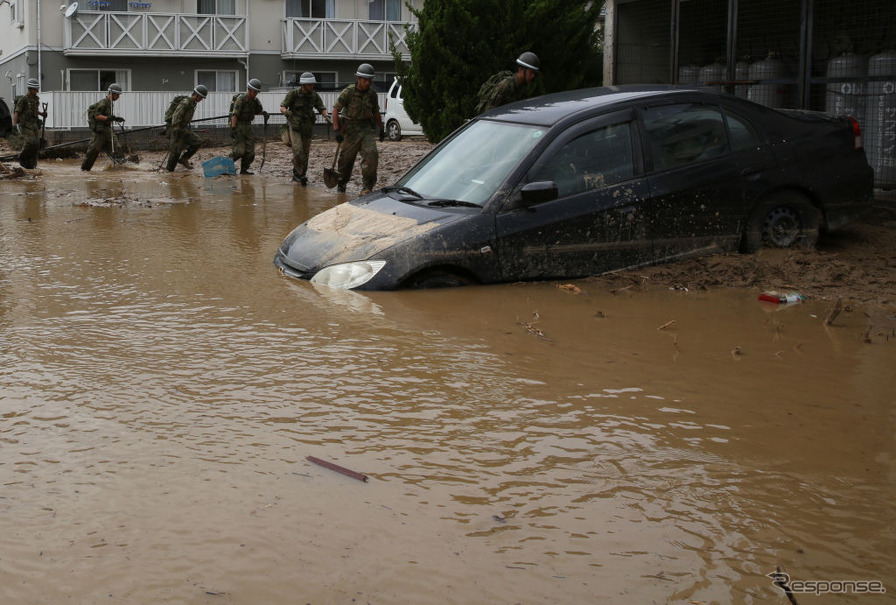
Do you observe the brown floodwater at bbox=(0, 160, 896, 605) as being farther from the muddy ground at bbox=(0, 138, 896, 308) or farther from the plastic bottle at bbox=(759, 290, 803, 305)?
the muddy ground at bbox=(0, 138, 896, 308)

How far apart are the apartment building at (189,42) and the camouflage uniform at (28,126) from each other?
10944 millimetres

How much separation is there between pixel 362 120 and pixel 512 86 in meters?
3.57

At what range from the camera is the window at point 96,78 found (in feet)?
115

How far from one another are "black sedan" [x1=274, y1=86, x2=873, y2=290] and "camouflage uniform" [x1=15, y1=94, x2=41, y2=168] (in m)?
14.9

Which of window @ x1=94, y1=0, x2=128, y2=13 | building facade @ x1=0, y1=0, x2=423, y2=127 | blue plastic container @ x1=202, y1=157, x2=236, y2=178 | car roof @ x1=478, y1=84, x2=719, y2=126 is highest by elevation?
window @ x1=94, y1=0, x2=128, y2=13

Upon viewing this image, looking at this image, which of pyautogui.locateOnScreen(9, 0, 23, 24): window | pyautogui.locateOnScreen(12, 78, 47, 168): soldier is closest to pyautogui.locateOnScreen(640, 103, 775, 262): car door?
pyautogui.locateOnScreen(12, 78, 47, 168): soldier

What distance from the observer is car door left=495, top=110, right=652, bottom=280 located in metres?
7.41

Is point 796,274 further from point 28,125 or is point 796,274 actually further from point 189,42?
point 189,42

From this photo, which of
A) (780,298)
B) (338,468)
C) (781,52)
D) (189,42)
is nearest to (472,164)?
(780,298)

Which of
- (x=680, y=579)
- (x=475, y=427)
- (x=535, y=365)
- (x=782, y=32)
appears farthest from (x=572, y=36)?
(x=680, y=579)

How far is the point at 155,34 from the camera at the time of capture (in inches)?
1377

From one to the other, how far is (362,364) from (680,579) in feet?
8.96

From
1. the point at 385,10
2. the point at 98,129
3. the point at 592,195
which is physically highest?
the point at 385,10

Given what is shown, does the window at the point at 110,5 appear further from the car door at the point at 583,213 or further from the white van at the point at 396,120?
the car door at the point at 583,213
